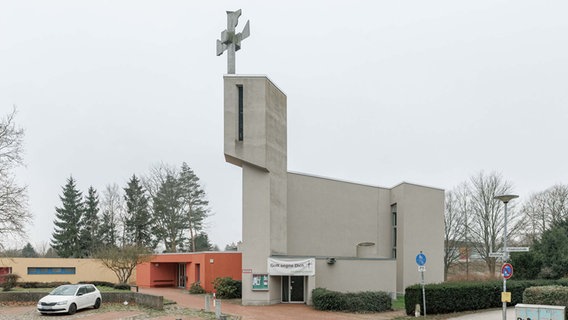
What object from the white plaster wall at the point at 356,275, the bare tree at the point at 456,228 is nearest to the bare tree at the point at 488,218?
the bare tree at the point at 456,228

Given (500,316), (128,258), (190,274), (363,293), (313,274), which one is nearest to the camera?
(500,316)

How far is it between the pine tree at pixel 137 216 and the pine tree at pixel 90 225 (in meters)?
4.37

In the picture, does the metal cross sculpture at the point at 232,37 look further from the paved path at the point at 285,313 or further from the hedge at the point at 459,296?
the hedge at the point at 459,296

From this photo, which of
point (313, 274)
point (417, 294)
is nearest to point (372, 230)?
point (313, 274)

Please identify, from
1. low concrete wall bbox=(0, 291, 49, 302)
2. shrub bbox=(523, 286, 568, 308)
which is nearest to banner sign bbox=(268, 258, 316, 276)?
shrub bbox=(523, 286, 568, 308)

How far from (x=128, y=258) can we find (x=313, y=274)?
14973mm

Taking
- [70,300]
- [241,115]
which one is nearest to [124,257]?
[70,300]

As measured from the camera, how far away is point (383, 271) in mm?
27484

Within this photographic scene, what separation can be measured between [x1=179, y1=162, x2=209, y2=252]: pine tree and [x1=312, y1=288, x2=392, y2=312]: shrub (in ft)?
113

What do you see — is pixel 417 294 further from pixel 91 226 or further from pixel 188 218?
pixel 91 226

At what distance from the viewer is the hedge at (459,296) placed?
21125 mm

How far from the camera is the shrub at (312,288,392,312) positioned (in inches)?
902

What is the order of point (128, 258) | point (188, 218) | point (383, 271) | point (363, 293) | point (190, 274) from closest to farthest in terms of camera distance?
point (363, 293) → point (383, 271) → point (128, 258) → point (190, 274) → point (188, 218)

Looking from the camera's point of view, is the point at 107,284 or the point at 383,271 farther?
the point at 107,284
